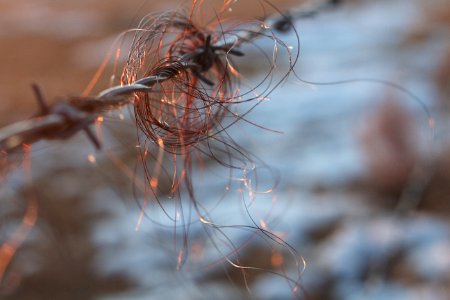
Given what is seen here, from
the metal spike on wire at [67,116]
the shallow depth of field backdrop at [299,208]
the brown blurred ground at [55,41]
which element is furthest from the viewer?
the brown blurred ground at [55,41]

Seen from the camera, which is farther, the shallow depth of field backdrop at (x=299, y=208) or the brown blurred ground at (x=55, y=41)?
the brown blurred ground at (x=55, y=41)

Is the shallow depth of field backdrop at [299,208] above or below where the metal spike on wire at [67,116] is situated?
below

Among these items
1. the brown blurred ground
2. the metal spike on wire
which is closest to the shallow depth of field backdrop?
the brown blurred ground

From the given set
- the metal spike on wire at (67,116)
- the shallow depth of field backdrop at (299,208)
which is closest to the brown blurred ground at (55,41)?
the shallow depth of field backdrop at (299,208)

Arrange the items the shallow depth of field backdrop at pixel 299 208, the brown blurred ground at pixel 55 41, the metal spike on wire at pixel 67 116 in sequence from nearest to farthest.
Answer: the metal spike on wire at pixel 67 116 → the shallow depth of field backdrop at pixel 299 208 → the brown blurred ground at pixel 55 41

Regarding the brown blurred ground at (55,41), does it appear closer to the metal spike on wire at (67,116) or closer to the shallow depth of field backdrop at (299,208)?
the shallow depth of field backdrop at (299,208)

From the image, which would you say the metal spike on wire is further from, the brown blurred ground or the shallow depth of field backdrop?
the brown blurred ground

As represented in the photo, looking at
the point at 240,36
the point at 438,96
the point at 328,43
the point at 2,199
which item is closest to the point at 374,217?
the point at 438,96

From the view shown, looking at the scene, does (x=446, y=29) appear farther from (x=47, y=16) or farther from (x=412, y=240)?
(x=47, y=16)
